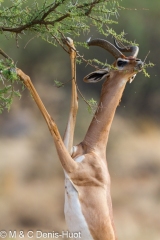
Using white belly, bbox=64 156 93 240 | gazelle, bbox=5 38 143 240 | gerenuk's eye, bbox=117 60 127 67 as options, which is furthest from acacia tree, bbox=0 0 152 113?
white belly, bbox=64 156 93 240

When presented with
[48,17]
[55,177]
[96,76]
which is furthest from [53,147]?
[48,17]

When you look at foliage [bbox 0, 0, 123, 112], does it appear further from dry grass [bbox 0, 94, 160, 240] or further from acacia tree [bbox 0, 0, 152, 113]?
dry grass [bbox 0, 94, 160, 240]

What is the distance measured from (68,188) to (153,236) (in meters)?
1.79

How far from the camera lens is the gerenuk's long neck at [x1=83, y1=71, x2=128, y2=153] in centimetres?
223

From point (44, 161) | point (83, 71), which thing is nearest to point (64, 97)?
point (83, 71)

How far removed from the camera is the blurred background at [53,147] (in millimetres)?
3553

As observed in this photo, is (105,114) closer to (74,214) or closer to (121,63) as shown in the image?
(121,63)

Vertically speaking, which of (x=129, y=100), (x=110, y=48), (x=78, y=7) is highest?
(x=78, y=7)

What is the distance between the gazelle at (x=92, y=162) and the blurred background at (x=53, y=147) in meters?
Result: 1.32

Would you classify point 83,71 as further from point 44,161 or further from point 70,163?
point 70,163

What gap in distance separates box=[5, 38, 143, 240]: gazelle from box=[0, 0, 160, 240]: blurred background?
1319 mm

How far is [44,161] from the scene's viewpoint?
3.61 metres

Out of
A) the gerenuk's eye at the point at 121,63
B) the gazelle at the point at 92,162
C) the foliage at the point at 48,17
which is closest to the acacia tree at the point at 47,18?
the foliage at the point at 48,17

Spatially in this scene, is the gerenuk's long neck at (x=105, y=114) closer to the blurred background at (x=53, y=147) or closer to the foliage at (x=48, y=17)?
the foliage at (x=48, y=17)
